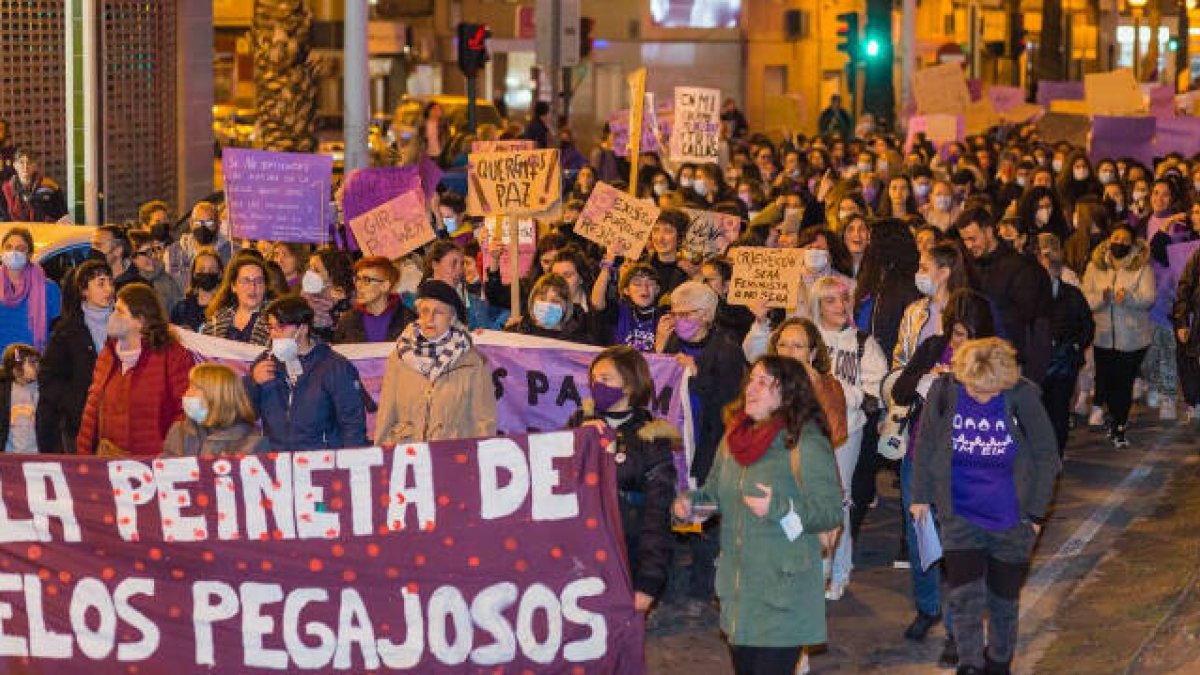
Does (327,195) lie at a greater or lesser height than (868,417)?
greater

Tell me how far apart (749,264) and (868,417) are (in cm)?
104

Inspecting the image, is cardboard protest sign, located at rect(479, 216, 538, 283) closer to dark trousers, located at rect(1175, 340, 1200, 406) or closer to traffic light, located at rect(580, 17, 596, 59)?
dark trousers, located at rect(1175, 340, 1200, 406)

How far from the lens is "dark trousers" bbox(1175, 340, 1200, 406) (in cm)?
1625

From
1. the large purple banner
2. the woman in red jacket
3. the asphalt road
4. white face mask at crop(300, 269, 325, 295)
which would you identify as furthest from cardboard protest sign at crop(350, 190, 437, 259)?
the large purple banner

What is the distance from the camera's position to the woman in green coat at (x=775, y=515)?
8.35m

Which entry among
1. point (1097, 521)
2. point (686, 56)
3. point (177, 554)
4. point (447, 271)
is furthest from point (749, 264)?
point (686, 56)

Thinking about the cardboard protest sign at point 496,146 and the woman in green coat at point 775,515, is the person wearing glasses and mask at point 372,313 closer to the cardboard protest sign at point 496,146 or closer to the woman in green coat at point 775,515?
the cardboard protest sign at point 496,146

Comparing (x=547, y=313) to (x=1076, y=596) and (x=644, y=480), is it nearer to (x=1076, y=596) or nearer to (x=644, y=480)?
(x=1076, y=596)

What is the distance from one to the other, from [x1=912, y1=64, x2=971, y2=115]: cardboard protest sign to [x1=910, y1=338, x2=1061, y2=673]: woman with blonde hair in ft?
75.7

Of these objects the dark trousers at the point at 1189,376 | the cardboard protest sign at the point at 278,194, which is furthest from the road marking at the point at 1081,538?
the cardboard protest sign at the point at 278,194

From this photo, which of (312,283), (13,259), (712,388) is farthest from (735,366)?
(13,259)

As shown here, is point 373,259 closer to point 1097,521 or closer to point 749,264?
point 749,264

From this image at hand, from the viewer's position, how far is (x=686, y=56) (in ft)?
172

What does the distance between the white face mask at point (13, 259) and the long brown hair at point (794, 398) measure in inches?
215
